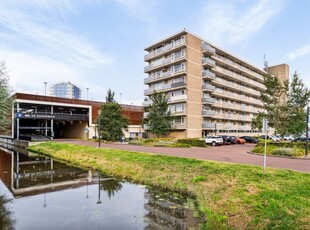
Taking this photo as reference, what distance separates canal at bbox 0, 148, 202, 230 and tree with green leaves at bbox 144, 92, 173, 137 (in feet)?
85.0

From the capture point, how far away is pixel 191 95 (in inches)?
1758

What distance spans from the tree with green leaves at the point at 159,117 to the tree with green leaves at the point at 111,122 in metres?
5.31

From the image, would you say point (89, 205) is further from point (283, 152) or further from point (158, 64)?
point (158, 64)

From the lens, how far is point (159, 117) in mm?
40406

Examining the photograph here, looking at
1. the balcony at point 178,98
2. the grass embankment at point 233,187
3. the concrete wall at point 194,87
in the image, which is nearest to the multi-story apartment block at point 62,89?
the balcony at point 178,98

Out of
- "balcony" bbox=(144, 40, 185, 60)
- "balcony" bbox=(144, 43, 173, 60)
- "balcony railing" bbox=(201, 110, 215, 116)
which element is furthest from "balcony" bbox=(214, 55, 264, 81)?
"balcony railing" bbox=(201, 110, 215, 116)

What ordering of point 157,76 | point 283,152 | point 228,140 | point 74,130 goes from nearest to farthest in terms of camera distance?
point 283,152 → point 228,140 → point 157,76 → point 74,130

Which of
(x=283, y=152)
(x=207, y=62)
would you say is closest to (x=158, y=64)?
(x=207, y=62)

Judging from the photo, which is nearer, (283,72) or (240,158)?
(240,158)

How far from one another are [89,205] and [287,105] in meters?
27.3

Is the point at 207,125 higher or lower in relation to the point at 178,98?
lower

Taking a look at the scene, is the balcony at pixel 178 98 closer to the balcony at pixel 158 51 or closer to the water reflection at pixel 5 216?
the balcony at pixel 158 51

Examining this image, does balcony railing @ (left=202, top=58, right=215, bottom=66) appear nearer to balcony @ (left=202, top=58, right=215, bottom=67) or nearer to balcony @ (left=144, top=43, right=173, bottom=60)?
balcony @ (left=202, top=58, right=215, bottom=67)

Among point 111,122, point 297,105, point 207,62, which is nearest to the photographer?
point 297,105
